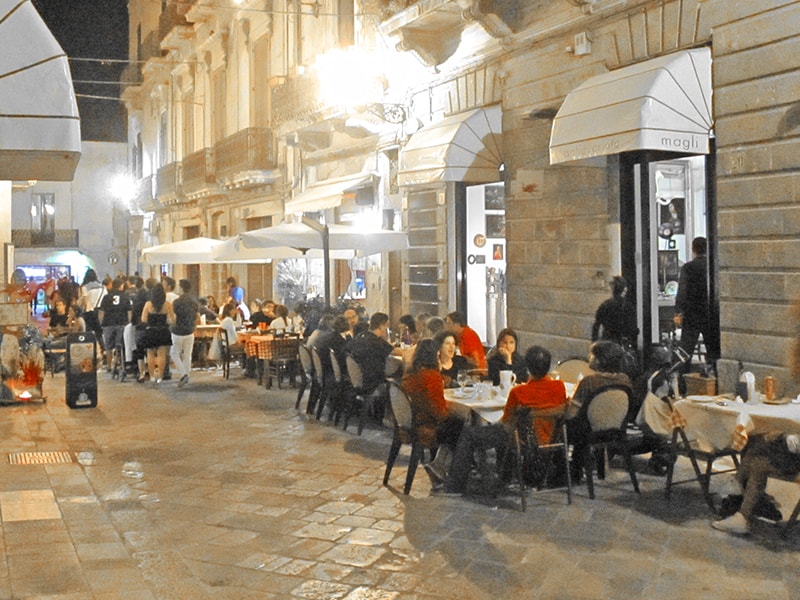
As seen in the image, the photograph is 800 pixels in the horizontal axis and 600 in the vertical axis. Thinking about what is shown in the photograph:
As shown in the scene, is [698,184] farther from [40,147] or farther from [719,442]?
[40,147]

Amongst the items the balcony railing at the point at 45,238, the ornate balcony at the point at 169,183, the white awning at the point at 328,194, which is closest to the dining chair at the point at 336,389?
the white awning at the point at 328,194

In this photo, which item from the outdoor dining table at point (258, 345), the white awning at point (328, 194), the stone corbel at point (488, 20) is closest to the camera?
the stone corbel at point (488, 20)

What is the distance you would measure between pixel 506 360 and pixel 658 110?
119 inches

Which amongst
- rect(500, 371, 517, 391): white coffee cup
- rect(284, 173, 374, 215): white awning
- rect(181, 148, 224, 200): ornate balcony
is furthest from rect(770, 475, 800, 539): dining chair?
rect(181, 148, 224, 200): ornate balcony

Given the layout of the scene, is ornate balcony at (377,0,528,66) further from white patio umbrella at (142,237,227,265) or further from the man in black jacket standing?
white patio umbrella at (142,237,227,265)

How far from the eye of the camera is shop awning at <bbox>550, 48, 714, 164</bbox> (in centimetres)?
945

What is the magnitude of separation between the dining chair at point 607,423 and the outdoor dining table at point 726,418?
1.34 ft

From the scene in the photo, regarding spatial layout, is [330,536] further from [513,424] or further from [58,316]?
[58,316]

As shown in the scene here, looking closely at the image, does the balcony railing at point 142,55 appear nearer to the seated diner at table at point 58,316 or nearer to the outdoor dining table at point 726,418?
the seated diner at table at point 58,316

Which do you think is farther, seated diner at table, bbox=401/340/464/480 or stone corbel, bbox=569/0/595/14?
stone corbel, bbox=569/0/595/14

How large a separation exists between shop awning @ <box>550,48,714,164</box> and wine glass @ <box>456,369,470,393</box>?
2.90 metres

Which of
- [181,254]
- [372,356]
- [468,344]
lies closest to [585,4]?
[468,344]

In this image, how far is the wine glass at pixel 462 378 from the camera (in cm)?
810

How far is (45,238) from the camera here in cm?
4538
